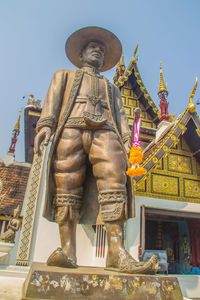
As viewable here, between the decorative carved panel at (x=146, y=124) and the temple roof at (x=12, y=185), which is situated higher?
the decorative carved panel at (x=146, y=124)

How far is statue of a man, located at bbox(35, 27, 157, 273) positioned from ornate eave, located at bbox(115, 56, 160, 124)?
8249 millimetres

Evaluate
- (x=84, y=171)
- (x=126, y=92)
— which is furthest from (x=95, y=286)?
(x=126, y=92)

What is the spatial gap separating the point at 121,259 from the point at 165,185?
621 centimetres

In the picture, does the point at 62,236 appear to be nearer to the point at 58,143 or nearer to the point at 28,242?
the point at 58,143

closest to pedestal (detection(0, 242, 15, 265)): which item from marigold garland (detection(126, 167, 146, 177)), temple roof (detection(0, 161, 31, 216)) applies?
temple roof (detection(0, 161, 31, 216))

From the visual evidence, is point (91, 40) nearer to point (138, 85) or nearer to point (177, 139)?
point (177, 139)

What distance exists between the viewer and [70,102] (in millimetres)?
2480

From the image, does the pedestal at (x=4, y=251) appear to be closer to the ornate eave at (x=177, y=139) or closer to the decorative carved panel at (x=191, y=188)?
the ornate eave at (x=177, y=139)

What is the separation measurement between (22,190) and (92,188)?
705 cm

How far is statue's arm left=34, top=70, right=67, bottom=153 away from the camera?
2.35m

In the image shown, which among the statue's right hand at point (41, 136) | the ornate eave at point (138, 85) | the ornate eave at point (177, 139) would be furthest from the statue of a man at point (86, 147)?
the ornate eave at point (138, 85)

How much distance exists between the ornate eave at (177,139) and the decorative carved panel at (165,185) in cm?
50

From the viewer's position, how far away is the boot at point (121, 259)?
1666 millimetres

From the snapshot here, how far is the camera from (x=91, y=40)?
281cm
